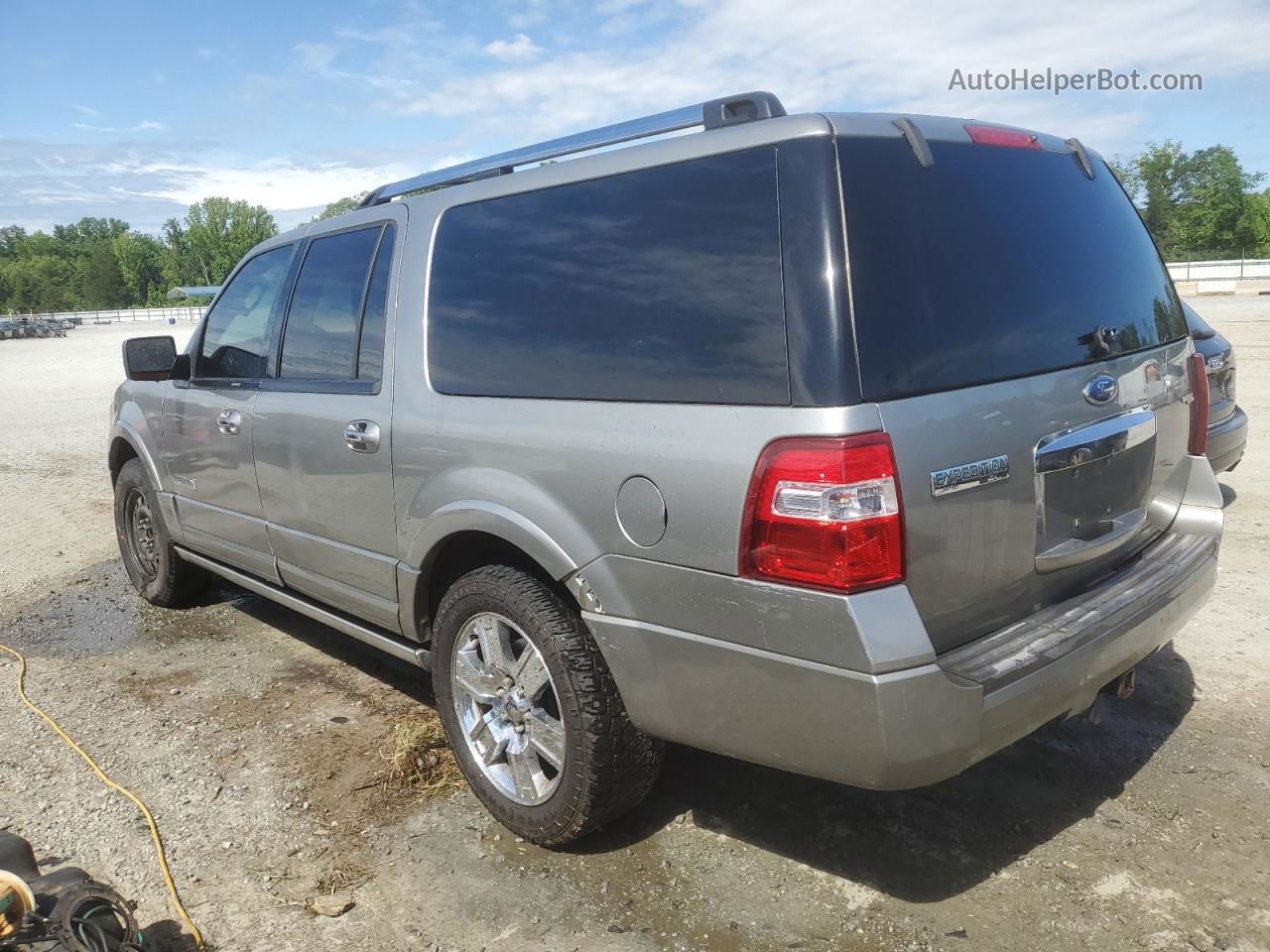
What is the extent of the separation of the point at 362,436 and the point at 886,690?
6.80ft

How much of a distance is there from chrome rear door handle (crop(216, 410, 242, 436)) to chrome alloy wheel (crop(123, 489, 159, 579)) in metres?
1.51

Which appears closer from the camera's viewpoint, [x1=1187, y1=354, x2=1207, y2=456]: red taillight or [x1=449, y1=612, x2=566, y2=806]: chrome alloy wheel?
[x1=449, y1=612, x2=566, y2=806]: chrome alloy wheel

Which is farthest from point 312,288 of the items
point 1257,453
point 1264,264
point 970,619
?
point 1264,264

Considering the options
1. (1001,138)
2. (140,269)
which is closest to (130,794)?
(1001,138)

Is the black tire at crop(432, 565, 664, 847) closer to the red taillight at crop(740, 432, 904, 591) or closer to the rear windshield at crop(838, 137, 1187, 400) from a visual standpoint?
the red taillight at crop(740, 432, 904, 591)

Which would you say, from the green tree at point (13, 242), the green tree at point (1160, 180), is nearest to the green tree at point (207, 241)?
the green tree at point (13, 242)

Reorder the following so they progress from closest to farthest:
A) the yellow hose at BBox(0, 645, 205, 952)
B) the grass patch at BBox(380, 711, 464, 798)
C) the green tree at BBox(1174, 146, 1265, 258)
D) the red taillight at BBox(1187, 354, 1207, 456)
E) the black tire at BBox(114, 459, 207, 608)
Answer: the yellow hose at BBox(0, 645, 205, 952), the red taillight at BBox(1187, 354, 1207, 456), the grass patch at BBox(380, 711, 464, 798), the black tire at BBox(114, 459, 207, 608), the green tree at BBox(1174, 146, 1265, 258)

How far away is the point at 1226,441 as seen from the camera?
587 cm

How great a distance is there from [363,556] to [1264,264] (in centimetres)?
5440

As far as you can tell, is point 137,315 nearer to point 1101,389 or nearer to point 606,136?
point 606,136

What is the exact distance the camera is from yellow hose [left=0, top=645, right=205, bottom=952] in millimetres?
2780

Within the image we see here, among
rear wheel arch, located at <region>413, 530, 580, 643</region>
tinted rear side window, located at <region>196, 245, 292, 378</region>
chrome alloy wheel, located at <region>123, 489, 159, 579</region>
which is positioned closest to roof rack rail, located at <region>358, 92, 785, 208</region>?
tinted rear side window, located at <region>196, 245, 292, 378</region>

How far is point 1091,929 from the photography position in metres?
2.57

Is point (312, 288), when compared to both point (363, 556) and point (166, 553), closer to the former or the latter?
point (363, 556)
